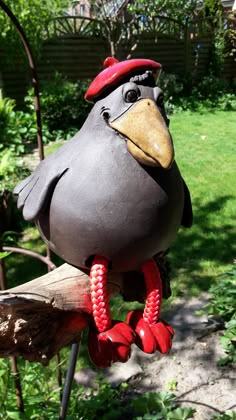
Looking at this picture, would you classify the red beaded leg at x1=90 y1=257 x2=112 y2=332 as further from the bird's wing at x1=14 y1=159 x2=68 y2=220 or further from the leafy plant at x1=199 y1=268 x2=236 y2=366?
the leafy plant at x1=199 y1=268 x2=236 y2=366

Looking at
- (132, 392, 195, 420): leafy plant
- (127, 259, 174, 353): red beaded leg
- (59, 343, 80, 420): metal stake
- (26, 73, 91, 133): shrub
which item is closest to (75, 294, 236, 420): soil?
(132, 392, 195, 420): leafy plant

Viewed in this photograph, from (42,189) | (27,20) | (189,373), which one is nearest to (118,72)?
(42,189)

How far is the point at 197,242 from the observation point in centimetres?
382

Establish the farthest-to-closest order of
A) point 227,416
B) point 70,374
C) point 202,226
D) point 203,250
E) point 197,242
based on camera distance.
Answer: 1. point 202,226
2. point 197,242
3. point 203,250
4. point 227,416
5. point 70,374

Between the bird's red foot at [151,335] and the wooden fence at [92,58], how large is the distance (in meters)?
6.99

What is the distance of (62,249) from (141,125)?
339mm

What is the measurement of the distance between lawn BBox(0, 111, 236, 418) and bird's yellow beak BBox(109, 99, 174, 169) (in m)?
1.02

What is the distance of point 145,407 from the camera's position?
83.3 inches

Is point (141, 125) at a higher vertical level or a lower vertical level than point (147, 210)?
higher

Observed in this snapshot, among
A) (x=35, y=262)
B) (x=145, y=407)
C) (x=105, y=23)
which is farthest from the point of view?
(x=105, y=23)

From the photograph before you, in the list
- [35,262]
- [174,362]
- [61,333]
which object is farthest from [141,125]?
[35,262]

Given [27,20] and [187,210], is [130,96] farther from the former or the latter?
[27,20]

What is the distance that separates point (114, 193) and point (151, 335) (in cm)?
34

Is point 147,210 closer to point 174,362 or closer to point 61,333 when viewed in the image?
point 61,333
